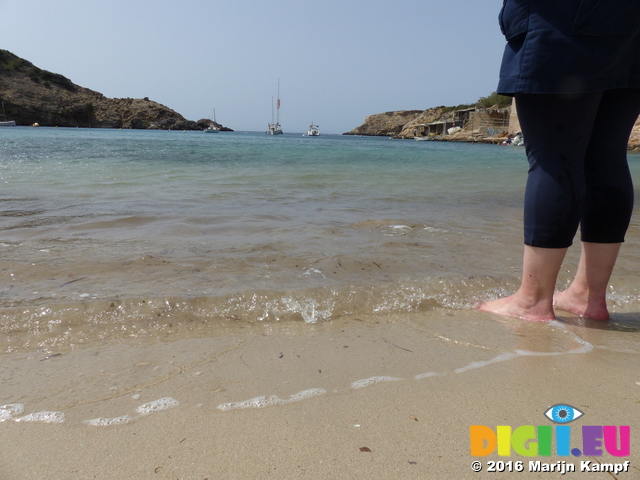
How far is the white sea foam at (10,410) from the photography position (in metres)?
1.06

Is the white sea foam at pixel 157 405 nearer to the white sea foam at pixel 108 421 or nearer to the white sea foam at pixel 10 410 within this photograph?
the white sea foam at pixel 108 421

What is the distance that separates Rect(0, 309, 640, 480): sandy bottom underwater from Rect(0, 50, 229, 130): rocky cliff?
83.3m

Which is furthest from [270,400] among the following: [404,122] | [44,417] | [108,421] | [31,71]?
[404,122]

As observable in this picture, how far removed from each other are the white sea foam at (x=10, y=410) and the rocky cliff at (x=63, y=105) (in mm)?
83361

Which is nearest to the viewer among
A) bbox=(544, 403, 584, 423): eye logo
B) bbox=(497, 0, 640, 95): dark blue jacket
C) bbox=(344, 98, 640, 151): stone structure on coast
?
bbox=(544, 403, 584, 423): eye logo

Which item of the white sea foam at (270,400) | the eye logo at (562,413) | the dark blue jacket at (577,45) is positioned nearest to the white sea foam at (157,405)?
the white sea foam at (270,400)

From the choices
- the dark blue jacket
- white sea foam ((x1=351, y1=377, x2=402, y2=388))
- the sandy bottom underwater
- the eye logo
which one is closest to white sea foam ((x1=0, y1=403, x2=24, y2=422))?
the sandy bottom underwater

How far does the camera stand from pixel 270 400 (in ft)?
3.70

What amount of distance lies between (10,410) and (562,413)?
1307 mm

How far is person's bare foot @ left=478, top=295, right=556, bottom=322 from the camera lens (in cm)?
171

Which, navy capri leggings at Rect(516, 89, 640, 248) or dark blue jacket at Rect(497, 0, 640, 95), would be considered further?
navy capri leggings at Rect(516, 89, 640, 248)

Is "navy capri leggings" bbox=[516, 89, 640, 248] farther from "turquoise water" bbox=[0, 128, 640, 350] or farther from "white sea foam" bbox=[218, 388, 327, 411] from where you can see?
"white sea foam" bbox=[218, 388, 327, 411]

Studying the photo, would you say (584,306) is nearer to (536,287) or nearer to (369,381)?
(536,287)

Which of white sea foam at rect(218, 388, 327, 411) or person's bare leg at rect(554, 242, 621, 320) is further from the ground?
person's bare leg at rect(554, 242, 621, 320)
